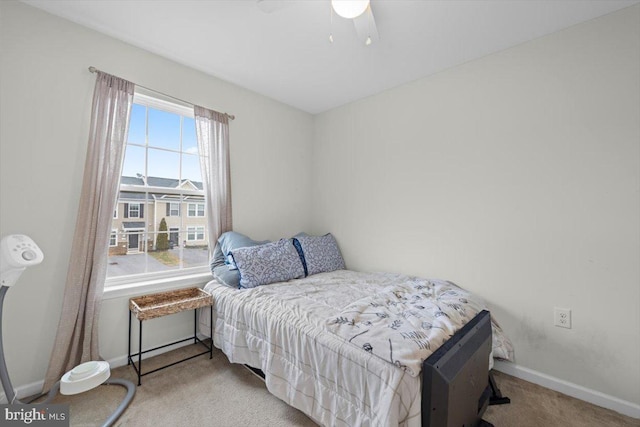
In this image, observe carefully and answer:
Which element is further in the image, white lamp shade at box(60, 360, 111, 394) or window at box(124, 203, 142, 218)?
window at box(124, 203, 142, 218)

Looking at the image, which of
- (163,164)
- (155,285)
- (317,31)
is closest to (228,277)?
(155,285)

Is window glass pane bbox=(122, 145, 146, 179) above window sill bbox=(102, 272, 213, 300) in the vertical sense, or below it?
above

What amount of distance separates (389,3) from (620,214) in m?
1.96

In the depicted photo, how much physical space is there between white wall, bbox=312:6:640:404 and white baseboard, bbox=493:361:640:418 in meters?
0.04

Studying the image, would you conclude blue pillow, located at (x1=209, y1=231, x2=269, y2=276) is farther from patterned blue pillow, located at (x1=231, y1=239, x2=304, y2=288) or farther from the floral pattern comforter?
the floral pattern comforter

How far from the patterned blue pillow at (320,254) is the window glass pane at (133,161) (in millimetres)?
1540

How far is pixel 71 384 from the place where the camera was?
1475 mm

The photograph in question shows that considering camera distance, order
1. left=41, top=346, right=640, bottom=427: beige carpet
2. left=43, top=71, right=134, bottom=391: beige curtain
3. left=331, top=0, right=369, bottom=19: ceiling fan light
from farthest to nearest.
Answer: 1. left=43, top=71, right=134, bottom=391: beige curtain
2. left=41, top=346, right=640, bottom=427: beige carpet
3. left=331, top=0, right=369, bottom=19: ceiling fan light

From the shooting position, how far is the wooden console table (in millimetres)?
1907

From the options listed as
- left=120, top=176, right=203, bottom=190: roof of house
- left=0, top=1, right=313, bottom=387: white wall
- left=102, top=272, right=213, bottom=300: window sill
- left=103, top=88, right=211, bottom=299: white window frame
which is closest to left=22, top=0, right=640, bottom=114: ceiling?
left=0, top=1, right=313, bottom=387: white wall

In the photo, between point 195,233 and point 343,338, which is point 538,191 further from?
point 195,233

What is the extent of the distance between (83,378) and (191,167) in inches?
69.7

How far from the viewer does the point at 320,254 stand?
9.42ft

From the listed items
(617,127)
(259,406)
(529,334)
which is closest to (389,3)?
(617,127)
